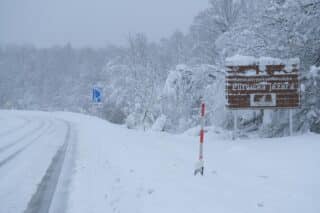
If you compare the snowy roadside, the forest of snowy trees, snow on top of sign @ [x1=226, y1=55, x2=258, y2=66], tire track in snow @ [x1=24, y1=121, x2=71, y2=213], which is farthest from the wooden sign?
tire track in snow @ [x1=24, y1=121, x2=71, y2=213]

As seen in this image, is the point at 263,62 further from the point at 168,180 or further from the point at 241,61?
the point at 168,180

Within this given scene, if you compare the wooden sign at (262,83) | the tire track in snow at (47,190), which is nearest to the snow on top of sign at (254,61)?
the wooden sign at (262,83)

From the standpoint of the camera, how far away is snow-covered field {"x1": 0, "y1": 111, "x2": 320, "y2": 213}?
5.10m

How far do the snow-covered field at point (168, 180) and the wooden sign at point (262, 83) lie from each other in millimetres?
1946

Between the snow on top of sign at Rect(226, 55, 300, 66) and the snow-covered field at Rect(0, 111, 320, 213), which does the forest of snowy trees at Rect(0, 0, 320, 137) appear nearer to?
the snow on top of sign at Rect(226, 55, 300, 66)

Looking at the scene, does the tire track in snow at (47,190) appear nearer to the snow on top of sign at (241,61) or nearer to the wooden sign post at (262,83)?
the wooden sign post at (262,83)

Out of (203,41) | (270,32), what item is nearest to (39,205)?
(270,32)

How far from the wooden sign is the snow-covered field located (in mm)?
1946

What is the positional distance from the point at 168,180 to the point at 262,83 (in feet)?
23.4

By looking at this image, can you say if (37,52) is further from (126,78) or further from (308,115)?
(308,115)

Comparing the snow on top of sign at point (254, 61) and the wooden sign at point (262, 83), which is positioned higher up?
the snow on top of sign at point (254, 61)

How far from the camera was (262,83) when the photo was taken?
1170cm

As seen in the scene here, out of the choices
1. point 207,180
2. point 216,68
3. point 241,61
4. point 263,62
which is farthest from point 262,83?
A: point 207,180

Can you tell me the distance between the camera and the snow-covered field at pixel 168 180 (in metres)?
5.10
